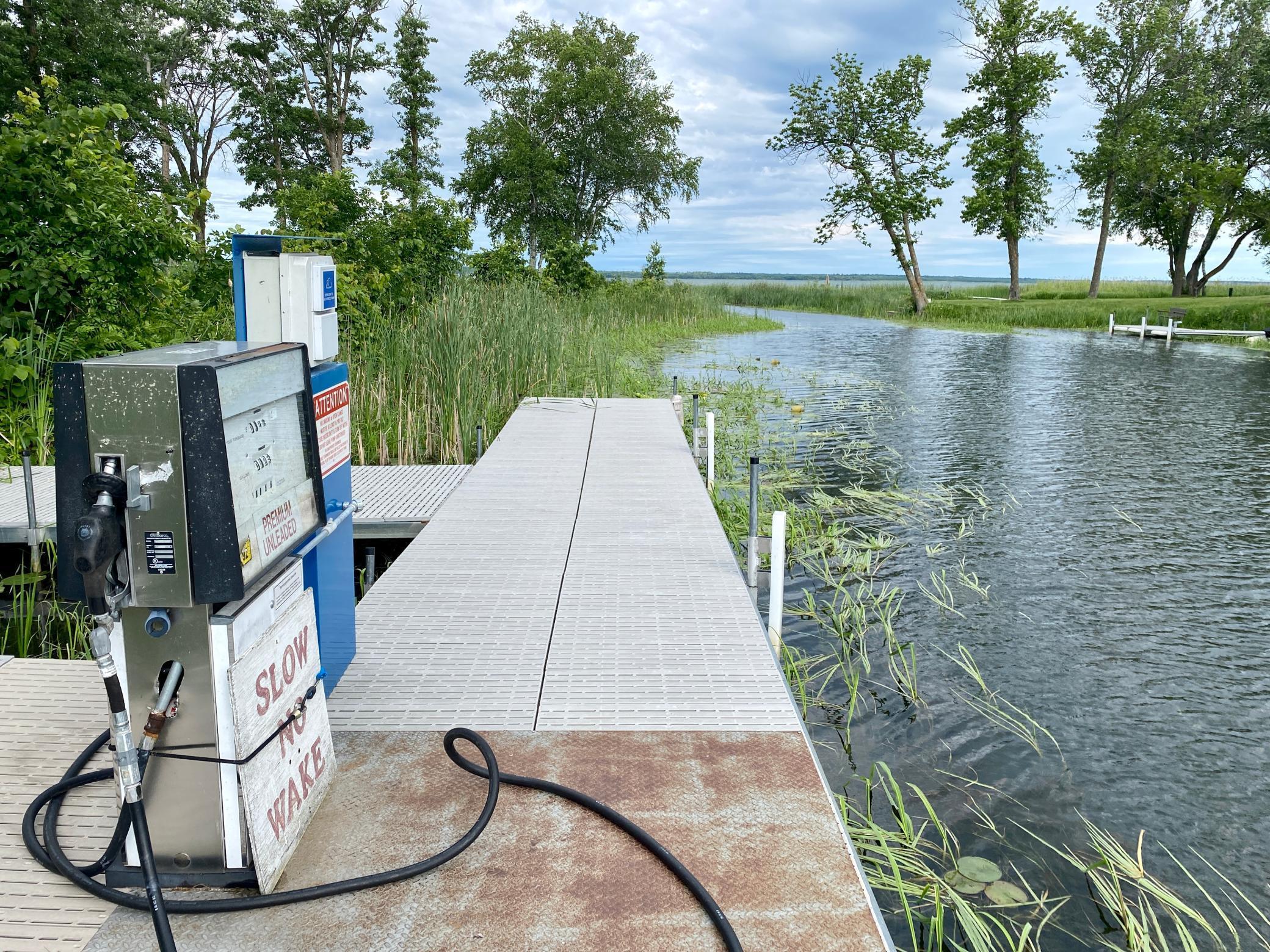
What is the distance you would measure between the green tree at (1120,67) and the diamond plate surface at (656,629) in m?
34.1

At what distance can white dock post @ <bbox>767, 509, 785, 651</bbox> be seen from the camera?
405cm

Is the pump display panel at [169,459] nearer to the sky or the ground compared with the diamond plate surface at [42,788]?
nearer to the sky

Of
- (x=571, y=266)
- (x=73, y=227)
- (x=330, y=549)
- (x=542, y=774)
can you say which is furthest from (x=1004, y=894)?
(x=571, y=266)

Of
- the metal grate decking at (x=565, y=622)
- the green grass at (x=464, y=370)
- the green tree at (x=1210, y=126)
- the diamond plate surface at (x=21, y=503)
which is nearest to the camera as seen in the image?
the metal grate decking at (x=565, y=622)

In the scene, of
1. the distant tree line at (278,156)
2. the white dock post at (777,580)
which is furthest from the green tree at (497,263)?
the white dock post at (777,580)

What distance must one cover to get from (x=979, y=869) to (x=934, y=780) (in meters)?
0.60

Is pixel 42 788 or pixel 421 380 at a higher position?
pixel 421 380

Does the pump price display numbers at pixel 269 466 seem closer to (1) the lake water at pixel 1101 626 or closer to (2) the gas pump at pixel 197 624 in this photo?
(2) the gas pump at pixel 197 624

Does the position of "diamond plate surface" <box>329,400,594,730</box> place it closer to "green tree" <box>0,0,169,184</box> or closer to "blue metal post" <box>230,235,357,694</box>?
"blue metal post" <box>230,235,357,694</box>

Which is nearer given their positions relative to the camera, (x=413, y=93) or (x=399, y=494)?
(x=399, y=494)

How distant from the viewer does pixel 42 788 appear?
7.95 ft

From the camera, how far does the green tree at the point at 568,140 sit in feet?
113

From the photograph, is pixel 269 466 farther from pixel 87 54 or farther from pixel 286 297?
pixel 87 54

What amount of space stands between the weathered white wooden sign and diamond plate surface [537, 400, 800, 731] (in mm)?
717
